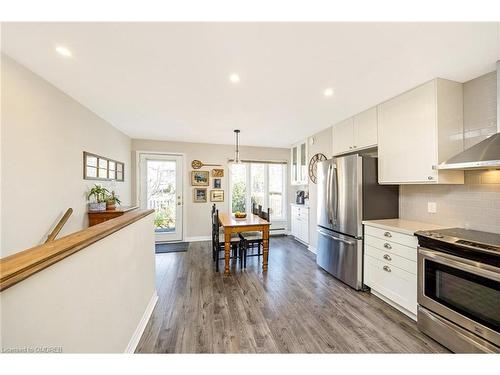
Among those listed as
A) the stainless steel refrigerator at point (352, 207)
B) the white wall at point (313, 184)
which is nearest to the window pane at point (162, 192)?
the white wall at point (313, 184)

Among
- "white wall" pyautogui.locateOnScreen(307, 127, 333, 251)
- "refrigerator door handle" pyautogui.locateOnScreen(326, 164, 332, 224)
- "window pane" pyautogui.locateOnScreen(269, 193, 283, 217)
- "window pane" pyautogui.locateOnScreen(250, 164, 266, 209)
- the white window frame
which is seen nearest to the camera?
"refrigerator door handle" pyautogui.locateOnScreen(326, 164, 332, 224)

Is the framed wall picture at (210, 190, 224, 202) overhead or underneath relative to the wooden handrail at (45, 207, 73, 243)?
overhead

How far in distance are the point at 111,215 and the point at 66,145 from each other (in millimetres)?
1018

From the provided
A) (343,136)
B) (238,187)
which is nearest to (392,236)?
(343,136)

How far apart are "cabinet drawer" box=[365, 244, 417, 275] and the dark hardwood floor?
49cm

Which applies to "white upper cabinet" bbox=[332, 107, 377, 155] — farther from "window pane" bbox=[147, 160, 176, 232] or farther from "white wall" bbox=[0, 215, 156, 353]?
"window pane" bbox=[147, 160, 176, 232]

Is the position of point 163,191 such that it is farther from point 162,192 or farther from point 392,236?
point 392,236

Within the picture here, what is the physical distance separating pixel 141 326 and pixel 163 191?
3274 millimetres

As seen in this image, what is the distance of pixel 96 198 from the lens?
2.91 meters

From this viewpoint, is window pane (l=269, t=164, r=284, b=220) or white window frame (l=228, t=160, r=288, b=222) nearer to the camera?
white window frame (l=228, t=160, r=288, b=222)

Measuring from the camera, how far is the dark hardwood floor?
Result: 1632mm

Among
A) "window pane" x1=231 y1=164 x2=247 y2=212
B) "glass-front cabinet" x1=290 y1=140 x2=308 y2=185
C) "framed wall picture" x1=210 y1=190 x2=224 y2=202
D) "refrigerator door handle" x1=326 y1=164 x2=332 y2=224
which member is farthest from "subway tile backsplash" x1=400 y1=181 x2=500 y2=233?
"framed wall picture" x1=210 y1=190 x2=224 y2=202

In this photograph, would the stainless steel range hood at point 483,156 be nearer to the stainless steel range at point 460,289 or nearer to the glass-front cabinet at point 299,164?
the stainless steel range at point 460,289
